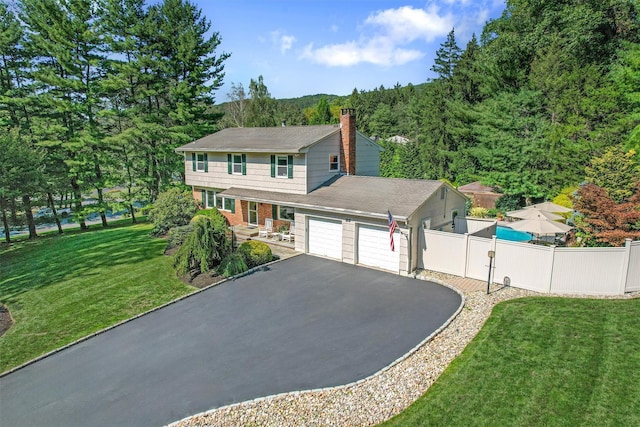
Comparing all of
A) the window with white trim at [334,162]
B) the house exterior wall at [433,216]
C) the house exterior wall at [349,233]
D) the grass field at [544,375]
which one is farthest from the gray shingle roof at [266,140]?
the grass field at [544,375]

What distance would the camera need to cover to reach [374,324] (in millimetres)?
11406

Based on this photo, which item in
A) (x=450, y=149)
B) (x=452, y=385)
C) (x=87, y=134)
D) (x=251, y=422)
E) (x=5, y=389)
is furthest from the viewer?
(x=450, y=149)

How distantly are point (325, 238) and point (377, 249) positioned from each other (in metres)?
2.91

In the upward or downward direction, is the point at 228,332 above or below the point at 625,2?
below

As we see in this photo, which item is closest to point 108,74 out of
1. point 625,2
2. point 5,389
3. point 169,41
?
point 169,41

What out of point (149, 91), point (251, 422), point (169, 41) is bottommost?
point (251, 422)

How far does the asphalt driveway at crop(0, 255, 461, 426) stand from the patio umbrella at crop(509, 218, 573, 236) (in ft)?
16.9

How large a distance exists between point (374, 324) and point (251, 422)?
5057 mm

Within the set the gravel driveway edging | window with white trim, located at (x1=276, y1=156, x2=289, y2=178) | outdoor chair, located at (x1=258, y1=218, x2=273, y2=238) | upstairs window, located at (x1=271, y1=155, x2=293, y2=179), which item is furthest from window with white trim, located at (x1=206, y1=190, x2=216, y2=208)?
the gravel driveway edging

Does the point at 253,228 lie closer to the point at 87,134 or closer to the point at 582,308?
the point at 87,134

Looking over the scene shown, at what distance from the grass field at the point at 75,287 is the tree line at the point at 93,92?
522cm

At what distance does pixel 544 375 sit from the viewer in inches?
322

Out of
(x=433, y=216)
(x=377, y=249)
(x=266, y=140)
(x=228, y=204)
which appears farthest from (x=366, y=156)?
(x=377, y=249)

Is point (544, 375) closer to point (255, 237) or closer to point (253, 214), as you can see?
point (255, 237)
